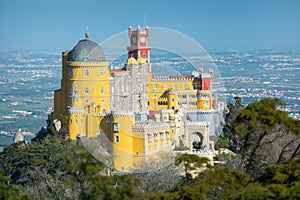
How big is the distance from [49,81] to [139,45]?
79.8m

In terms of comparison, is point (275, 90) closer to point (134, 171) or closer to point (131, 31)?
point (131, 31)

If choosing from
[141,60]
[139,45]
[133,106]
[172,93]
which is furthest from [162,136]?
[139,45]

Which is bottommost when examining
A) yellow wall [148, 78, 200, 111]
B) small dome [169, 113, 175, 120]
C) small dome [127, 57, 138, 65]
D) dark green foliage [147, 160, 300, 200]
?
dark green foliage [147, 160, 300, 200]

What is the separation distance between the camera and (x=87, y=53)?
53.9 metres

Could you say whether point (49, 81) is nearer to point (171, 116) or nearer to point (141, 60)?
point (141, 60)

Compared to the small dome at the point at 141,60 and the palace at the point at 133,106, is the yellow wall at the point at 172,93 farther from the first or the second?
the small dome at the point at 141,60

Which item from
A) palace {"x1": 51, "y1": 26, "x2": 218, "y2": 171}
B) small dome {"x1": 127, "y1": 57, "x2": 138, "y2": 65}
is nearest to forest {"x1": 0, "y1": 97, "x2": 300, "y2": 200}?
palace {"x1": 51, "y1": 26, "x2": 218, "y2": 171}

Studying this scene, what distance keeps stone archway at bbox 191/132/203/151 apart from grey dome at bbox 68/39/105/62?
7932 mm

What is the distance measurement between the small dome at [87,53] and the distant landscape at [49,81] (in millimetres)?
38596

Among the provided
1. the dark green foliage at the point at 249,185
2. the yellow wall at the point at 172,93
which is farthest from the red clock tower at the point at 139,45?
the dark green foliage at the point at 249,185

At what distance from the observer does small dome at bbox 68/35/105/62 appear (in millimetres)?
53969

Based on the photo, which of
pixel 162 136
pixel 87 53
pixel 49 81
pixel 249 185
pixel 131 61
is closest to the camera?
pixel 249 185

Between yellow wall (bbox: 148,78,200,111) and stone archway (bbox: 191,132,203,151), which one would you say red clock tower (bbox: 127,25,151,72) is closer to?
yellow wall (bbox: 148,78,200,111)

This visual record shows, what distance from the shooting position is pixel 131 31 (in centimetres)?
6612
